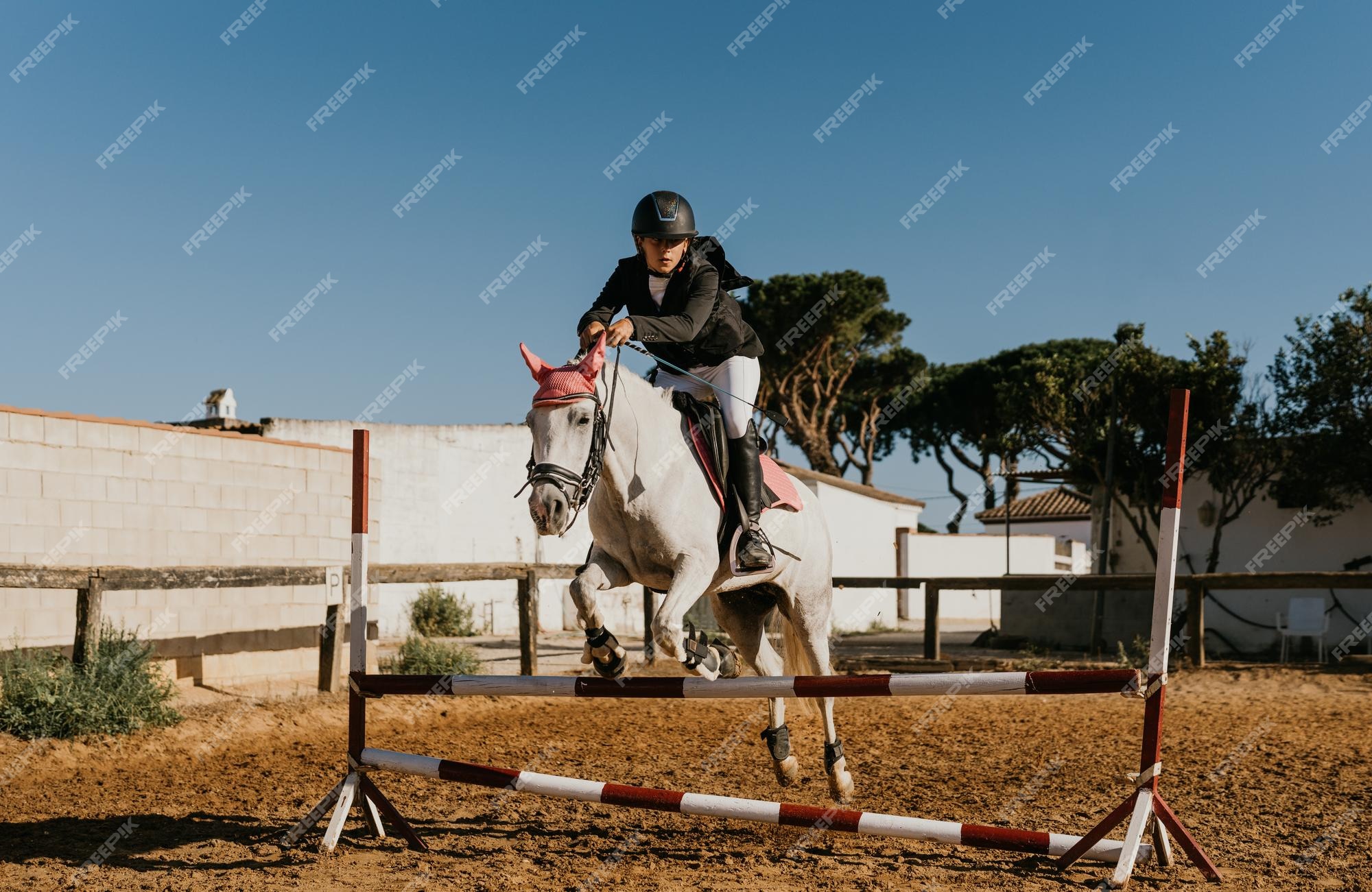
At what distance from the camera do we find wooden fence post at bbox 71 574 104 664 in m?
6.96

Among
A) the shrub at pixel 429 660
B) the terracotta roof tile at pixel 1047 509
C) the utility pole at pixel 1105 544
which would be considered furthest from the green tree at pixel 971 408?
the shrub at pixel 429 660

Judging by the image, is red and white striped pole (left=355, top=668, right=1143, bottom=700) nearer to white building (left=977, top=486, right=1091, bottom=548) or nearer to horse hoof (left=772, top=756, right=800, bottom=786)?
horse hoof (left=772, top=756, right=800, bottom=786)

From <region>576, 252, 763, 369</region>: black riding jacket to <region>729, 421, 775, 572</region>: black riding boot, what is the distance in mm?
385

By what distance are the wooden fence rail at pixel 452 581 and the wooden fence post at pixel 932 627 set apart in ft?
0.03

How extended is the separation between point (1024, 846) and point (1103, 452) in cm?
1354

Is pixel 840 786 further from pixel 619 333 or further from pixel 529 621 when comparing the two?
pixel 529 621

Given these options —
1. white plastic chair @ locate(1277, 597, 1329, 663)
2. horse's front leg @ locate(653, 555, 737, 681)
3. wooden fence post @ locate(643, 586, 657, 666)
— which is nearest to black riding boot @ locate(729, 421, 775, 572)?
horse's front leg @ locate(653, 555, 737, 681)

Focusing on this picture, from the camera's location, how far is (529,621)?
9.95m

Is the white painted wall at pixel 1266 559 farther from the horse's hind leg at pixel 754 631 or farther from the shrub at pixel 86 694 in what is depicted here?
the shrub at pixel 86 694

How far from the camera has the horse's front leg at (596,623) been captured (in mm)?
3795

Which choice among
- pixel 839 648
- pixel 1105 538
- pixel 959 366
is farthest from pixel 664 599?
pixel 959 366

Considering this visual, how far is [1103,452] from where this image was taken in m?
15.9

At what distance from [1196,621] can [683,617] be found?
881cm

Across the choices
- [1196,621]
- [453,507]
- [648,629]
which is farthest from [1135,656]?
[453,507]
